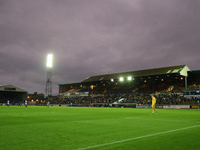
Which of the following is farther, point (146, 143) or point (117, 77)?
point (117, 77)

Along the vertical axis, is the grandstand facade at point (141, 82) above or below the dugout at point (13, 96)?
above

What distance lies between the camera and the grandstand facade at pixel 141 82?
59.4 metres

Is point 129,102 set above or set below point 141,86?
below

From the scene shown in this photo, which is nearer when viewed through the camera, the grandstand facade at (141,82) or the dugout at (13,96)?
the grandstand facade at (141,82)

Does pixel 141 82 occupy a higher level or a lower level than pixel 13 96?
higher

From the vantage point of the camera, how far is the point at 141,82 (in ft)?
249

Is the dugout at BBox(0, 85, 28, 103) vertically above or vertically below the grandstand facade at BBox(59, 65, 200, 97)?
below

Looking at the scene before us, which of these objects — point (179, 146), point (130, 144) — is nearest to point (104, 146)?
point (130, 144)

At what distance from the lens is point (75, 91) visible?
3546 inches

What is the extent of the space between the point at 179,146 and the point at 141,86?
71.0 meters

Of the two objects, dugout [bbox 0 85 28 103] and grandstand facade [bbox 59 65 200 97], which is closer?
grandstand facade [bbox 59 65 200 97]

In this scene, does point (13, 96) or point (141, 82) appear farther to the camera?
point (13, 96)

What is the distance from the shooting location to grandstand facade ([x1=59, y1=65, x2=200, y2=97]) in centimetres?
5944

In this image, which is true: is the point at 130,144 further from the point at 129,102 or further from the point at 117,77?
the point at 117,77
